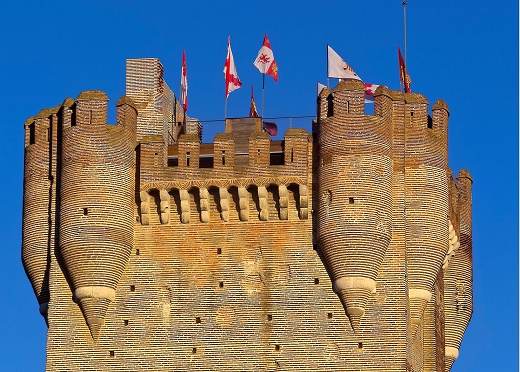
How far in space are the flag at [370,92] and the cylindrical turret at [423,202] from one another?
914mm

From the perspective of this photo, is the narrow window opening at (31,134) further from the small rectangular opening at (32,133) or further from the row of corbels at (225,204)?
the row of corbels at (225,204)

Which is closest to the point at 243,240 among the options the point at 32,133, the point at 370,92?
the point at 370,92

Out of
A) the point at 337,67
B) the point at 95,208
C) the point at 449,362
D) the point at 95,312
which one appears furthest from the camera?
the point at 449,362

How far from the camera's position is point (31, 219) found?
6038 centimetres

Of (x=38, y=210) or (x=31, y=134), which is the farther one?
(x=31, y=134)

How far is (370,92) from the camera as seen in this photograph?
60312mm

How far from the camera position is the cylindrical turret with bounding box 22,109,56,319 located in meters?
60.1

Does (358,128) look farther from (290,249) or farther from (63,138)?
(63,138)

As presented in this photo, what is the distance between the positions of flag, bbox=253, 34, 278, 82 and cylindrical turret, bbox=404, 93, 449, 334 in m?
4.44

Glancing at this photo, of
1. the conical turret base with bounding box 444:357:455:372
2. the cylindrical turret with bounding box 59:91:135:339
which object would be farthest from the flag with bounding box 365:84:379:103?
the conical turret base with bounding box 444:357:455:372

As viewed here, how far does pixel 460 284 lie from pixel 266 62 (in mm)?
8766

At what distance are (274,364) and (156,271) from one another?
4.22 metres

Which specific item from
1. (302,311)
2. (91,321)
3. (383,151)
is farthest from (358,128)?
(91,321)

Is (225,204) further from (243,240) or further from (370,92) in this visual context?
(370,92)
